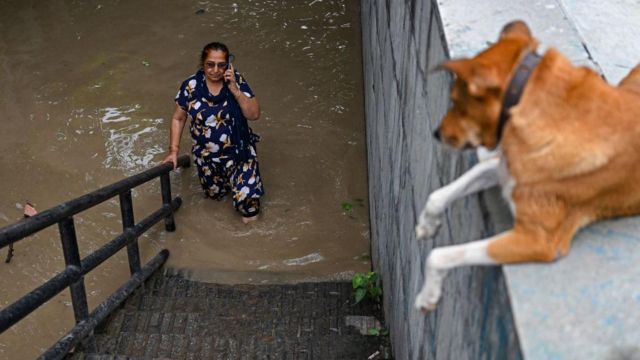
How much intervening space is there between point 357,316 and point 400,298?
1009mm

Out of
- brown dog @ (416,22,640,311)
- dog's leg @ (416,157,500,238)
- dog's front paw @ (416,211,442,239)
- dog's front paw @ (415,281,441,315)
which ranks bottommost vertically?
dog's front paw @ (415,281,441,315)

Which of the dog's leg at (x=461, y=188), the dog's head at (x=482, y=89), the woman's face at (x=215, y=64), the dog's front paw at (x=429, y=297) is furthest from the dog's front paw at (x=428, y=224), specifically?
the woman's face at (x=215, y=64)

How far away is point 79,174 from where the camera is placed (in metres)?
6.03

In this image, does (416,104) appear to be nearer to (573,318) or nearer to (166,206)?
(573,318)

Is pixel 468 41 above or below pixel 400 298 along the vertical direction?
above

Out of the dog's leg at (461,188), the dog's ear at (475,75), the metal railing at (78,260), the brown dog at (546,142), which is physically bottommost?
the metal railing at (78,260)

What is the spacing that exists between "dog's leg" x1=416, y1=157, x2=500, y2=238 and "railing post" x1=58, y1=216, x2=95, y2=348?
200cm

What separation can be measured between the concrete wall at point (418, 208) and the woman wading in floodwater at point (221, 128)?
3.01 feet

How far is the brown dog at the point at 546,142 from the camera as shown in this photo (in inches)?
62.2

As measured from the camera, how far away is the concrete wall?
1.73m

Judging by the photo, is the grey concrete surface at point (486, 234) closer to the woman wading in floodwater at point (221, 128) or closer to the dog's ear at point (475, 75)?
the dog's ear at point (475, 75)

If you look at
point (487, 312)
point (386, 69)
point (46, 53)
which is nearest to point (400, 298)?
A: point (386, 69)

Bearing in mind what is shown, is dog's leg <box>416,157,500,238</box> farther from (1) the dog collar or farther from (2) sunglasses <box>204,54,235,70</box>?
(2) sunglasses <box>204,54,235,70</box>

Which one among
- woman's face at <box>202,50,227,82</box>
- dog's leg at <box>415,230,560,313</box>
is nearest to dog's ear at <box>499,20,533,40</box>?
dog's leg at <box>415,230,560,313</box>
